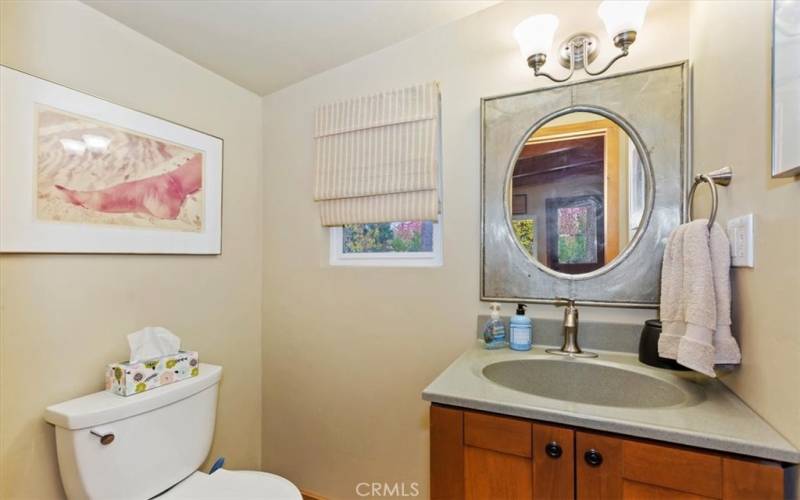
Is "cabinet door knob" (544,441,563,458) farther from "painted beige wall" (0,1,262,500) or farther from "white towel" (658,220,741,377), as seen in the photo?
"painted beige wall" (0,1,262,500)

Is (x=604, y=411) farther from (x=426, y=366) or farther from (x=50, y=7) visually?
(x=50, y=7)

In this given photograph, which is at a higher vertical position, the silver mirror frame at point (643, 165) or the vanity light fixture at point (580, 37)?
the vanity light fixture at point (580, 37)

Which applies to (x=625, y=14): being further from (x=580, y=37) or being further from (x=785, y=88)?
(x=785, y=88)

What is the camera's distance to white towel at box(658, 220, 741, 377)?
92cm

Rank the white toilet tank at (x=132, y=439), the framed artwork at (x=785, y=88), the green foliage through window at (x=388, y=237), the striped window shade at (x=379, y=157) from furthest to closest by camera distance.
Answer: the green foliage through window at (x=388, y=237) < the striped window shade at (x=379, y=157) < the white toilet tank at (x=132, y=439) < the framed artwork at (x=785, y=88)

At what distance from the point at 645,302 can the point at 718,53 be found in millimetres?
778

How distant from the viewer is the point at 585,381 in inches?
50.0

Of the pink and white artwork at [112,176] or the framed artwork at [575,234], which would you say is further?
the framed artwork at [575,234]

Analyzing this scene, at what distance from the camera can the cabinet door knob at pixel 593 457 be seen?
0.84 metres

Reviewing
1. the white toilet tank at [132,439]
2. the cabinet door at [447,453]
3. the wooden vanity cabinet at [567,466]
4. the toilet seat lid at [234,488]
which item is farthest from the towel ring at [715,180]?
the white toilet tank at [132,439]

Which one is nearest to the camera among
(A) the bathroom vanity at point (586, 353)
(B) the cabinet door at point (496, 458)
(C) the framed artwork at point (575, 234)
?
(A) the bathroom vanity at point (586, 353)

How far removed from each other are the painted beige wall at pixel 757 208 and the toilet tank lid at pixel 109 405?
168cm

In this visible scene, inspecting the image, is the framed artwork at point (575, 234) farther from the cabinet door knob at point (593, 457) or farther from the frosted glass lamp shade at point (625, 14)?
the cabinet door knob at point (593, 457)

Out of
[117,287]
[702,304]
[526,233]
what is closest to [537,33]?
[526,233]
